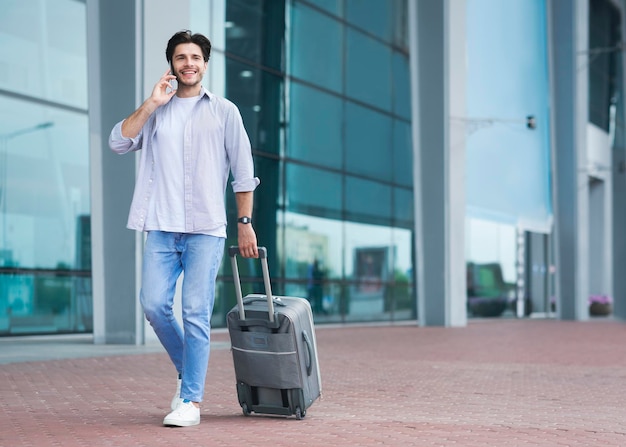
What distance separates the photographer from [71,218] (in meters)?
13.3

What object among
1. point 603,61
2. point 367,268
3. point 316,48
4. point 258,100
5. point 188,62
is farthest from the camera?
point 603,61

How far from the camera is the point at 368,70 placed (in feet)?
69.9

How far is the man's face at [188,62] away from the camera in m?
4.66

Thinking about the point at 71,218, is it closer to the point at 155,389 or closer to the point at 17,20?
the point at 17,20

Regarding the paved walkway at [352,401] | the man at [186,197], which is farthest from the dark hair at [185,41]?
the paved walkway at [352,401]

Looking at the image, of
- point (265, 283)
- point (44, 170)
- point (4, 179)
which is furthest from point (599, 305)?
point (265, 283)

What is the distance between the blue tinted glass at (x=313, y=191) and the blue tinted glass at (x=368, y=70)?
7.24 feet

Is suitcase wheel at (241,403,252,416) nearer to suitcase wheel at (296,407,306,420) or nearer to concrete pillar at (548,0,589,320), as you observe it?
suitcase wheel at (296,407,306,420)

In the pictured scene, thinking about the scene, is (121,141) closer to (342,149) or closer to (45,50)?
(45,50)

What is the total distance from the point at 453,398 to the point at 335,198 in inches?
534

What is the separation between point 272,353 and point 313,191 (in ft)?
46.9

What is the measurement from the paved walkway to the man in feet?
1.44

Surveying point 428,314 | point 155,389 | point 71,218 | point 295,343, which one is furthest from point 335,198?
point 295,343

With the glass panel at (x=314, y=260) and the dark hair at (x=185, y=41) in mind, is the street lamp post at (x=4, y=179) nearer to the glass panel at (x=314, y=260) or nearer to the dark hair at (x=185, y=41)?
the glass panel at (x=314, y=260)
